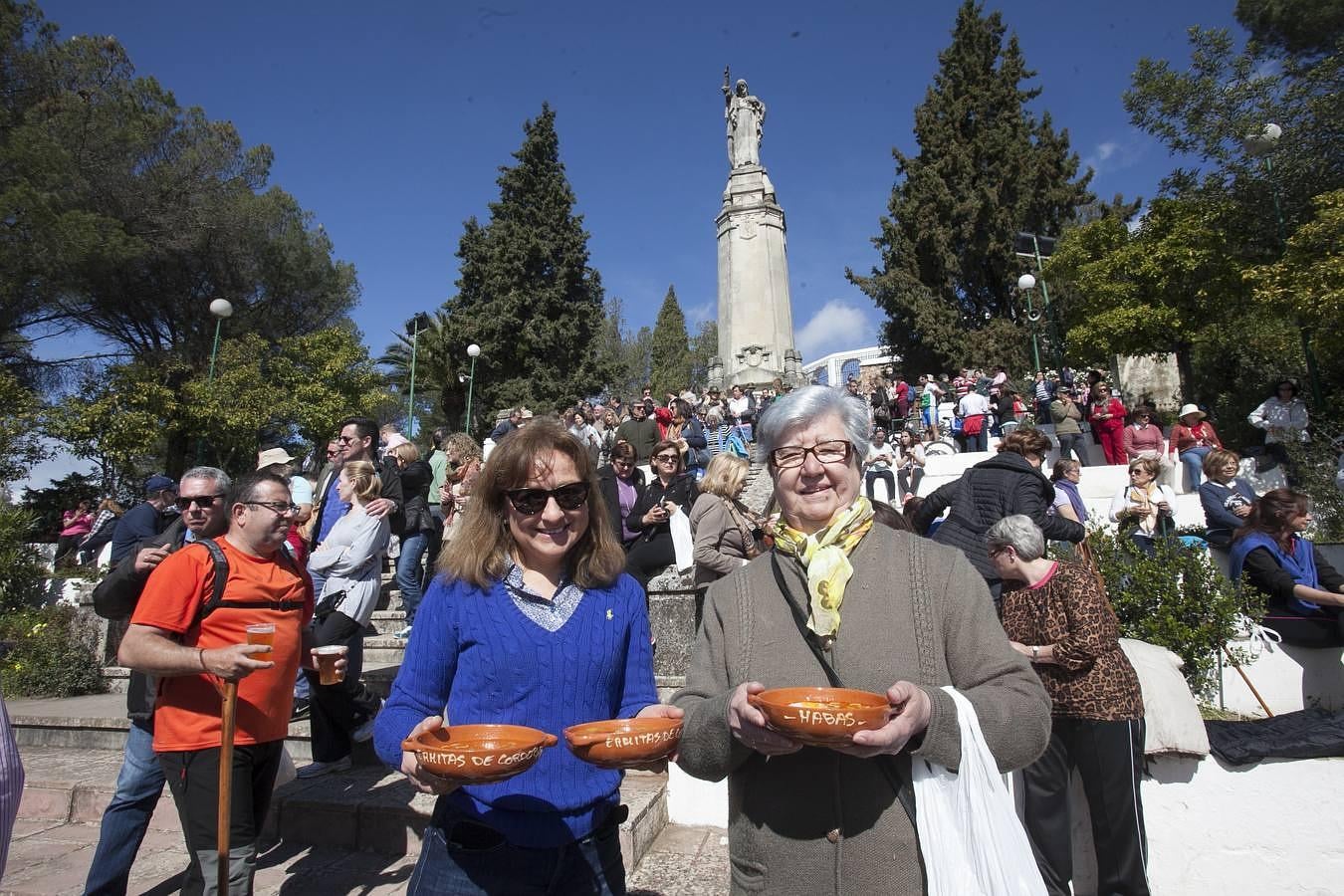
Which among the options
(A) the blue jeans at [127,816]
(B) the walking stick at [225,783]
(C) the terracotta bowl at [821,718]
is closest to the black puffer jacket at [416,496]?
(A) the blue jeans at [127,816]

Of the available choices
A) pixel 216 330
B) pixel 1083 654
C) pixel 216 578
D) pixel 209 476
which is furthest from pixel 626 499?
pixel 216 330

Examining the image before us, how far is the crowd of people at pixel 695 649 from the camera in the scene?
1.58 m

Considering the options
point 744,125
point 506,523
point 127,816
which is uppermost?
point 744,125

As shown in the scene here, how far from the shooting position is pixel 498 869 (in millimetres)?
1772

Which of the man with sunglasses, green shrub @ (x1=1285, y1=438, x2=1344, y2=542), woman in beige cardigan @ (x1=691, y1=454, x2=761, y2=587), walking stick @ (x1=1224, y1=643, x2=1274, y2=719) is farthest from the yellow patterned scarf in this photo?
green shrub @ (x1=1285, y1=438, x2=1344, y2=542)

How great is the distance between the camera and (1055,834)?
10.6 feet

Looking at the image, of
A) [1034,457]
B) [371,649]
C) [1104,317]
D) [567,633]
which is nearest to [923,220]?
[1104,317]

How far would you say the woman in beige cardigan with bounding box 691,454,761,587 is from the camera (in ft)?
14.7

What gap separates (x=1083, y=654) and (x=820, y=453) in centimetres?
211

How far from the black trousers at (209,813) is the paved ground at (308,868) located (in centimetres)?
100

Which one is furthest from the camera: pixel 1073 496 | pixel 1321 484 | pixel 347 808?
pixel 1321 484

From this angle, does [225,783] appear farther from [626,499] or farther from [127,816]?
[626,499]

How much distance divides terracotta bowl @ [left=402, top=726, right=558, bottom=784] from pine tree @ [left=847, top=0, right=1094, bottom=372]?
94.7 ft

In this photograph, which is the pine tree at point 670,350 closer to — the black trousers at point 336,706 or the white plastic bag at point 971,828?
the black trousers at point 336,706
